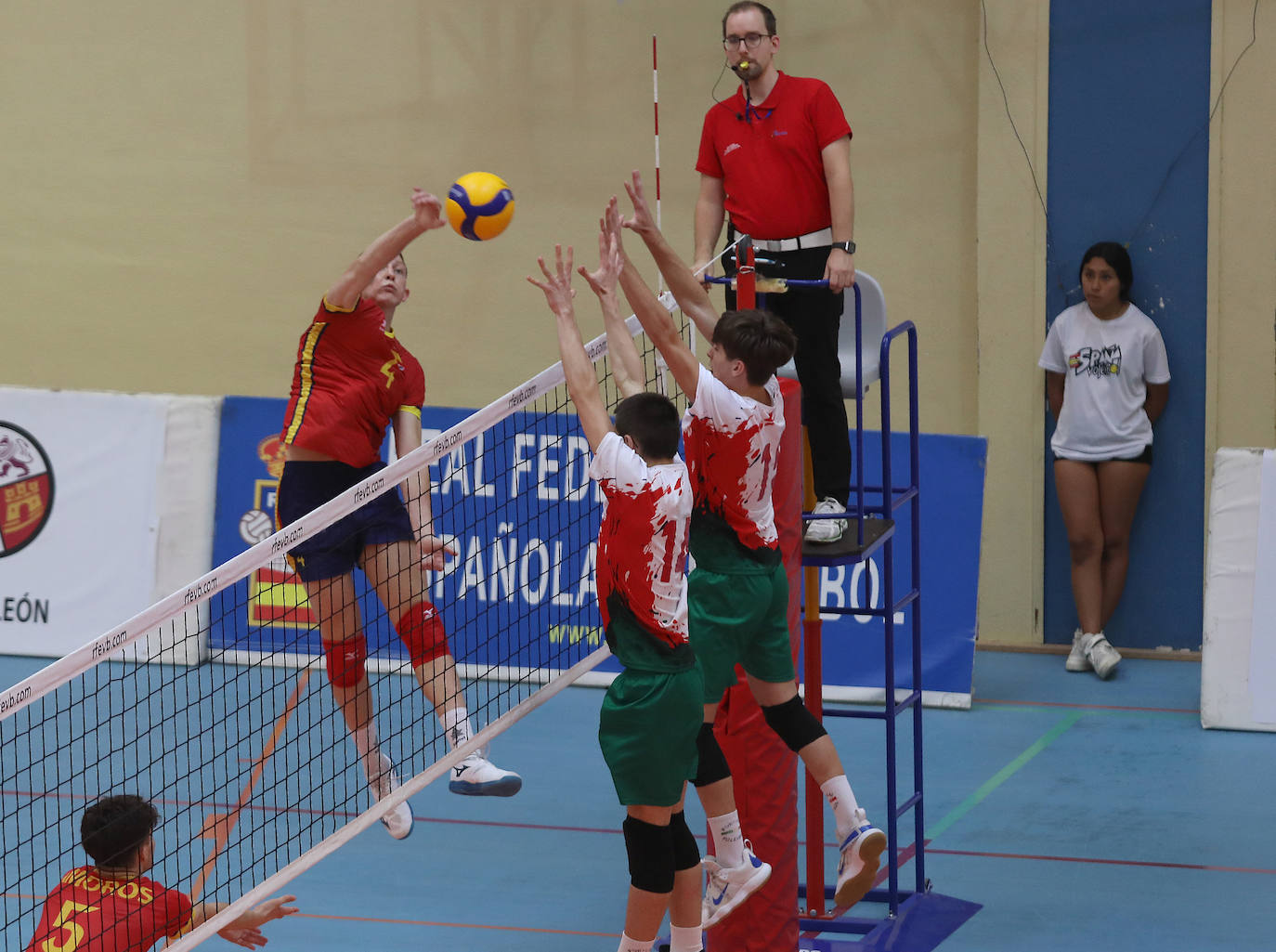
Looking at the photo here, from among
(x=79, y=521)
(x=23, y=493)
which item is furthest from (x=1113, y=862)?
(x=23, y=493)

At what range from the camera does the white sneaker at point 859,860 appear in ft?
18.7

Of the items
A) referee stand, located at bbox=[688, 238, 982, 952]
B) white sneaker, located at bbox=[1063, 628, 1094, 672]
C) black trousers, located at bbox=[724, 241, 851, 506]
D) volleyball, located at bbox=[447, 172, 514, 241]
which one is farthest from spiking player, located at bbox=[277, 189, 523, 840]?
white sneaker, located at bbox=[1063, 628, 1094, 672]

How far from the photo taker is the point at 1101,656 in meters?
10.2

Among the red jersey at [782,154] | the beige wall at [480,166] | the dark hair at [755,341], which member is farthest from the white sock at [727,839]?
the beige wall at [480,166]

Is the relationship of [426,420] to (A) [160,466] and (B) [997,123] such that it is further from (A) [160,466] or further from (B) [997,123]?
(B) [997,123]

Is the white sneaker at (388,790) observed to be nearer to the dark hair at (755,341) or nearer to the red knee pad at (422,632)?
the red knee pad at (422,632)

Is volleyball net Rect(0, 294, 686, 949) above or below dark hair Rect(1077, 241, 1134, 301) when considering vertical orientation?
below

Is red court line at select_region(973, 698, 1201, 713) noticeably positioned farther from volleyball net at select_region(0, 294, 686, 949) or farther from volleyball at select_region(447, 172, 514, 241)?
volleyball at select_region(447, 172, 514, 241)

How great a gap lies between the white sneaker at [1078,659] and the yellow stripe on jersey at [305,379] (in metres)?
5.88

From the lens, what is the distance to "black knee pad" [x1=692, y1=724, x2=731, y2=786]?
225 inches

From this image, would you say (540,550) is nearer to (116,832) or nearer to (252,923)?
(252,923)

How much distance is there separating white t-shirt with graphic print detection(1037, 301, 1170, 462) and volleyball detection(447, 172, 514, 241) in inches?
215

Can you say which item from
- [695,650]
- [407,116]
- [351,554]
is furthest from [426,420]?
[695,650]

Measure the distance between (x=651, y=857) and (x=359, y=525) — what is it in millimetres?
1627
